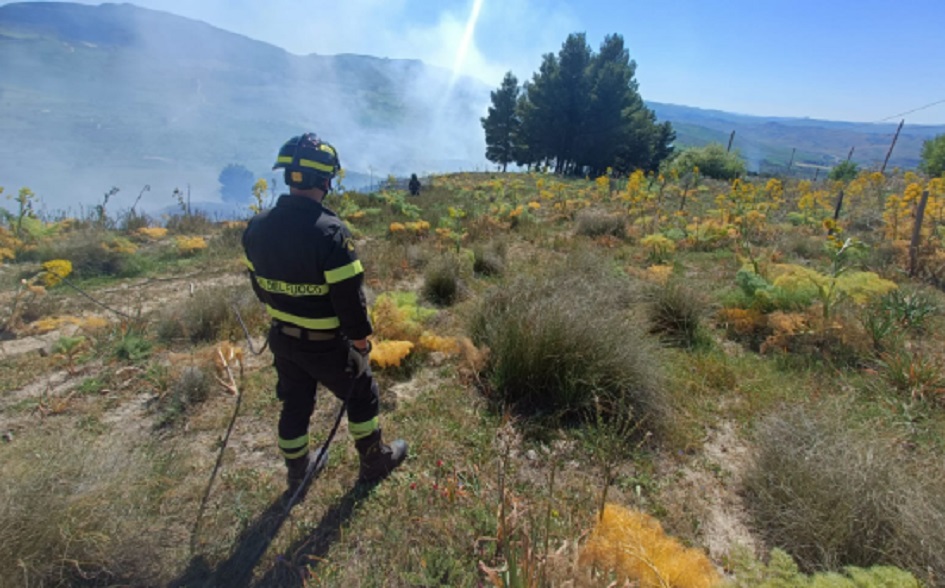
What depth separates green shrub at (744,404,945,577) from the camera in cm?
175

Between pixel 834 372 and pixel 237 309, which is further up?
pixel 834 372

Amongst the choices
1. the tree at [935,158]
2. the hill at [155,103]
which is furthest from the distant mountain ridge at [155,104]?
the tree at [935,158]

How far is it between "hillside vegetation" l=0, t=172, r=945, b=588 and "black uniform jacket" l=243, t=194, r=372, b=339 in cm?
108

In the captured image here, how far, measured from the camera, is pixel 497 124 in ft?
135

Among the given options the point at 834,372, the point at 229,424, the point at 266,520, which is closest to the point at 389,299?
the point at 229,424

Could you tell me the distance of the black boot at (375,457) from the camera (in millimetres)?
2453

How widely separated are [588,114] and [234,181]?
67.8 meters

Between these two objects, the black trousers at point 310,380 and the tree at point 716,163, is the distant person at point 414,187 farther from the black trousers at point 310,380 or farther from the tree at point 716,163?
the tree at point 716,163

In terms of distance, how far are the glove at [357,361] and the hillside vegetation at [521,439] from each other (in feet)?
2.56

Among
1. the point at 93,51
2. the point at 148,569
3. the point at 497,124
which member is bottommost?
the point at 148,569

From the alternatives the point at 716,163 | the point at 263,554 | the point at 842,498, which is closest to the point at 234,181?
the point at 716,163

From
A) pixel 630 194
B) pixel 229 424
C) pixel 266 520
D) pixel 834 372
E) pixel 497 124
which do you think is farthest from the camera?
pixel 497 124

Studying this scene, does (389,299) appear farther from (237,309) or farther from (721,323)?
(721,323)

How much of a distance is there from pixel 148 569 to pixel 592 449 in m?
2.55
